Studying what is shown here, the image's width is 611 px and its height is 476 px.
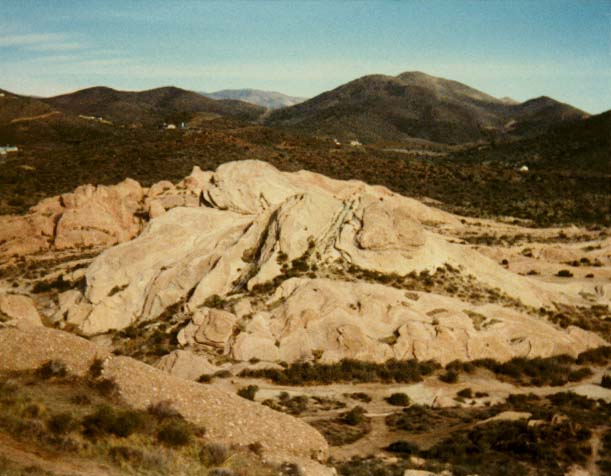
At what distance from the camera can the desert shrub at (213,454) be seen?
1231 centimetres

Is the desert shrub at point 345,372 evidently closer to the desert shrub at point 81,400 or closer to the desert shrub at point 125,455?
the desert shrub at point 81,400

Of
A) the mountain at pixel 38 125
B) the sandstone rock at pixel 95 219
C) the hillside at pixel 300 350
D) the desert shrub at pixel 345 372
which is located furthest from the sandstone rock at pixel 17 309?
the mountain at pixel 38 125

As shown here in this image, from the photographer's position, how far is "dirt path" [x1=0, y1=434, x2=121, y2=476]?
33.1ft

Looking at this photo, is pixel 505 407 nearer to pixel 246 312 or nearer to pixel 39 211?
pixel 246 312

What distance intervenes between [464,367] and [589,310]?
462 inches

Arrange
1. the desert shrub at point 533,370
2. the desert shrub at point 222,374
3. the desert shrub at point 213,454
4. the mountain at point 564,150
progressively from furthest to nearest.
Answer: the mountain at point 564,150 < the desert shrub at point 533,370 < the desert shrub at point 222,374 < the desert shrub at point 213,454

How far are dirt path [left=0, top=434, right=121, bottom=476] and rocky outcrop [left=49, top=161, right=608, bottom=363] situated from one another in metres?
12.7

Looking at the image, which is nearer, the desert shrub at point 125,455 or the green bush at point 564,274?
the desert shrub at point 125,455

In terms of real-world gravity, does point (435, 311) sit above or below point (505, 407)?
above

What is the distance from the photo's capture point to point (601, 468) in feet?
48.6

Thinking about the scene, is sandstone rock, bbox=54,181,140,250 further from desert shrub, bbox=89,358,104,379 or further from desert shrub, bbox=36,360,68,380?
desert shrub, bbox=89,358,104,379

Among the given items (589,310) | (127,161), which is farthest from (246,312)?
(127,161)

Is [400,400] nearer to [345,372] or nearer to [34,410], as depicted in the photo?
→ [345,372]

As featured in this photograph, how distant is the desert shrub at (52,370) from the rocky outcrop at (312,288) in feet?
30.7
